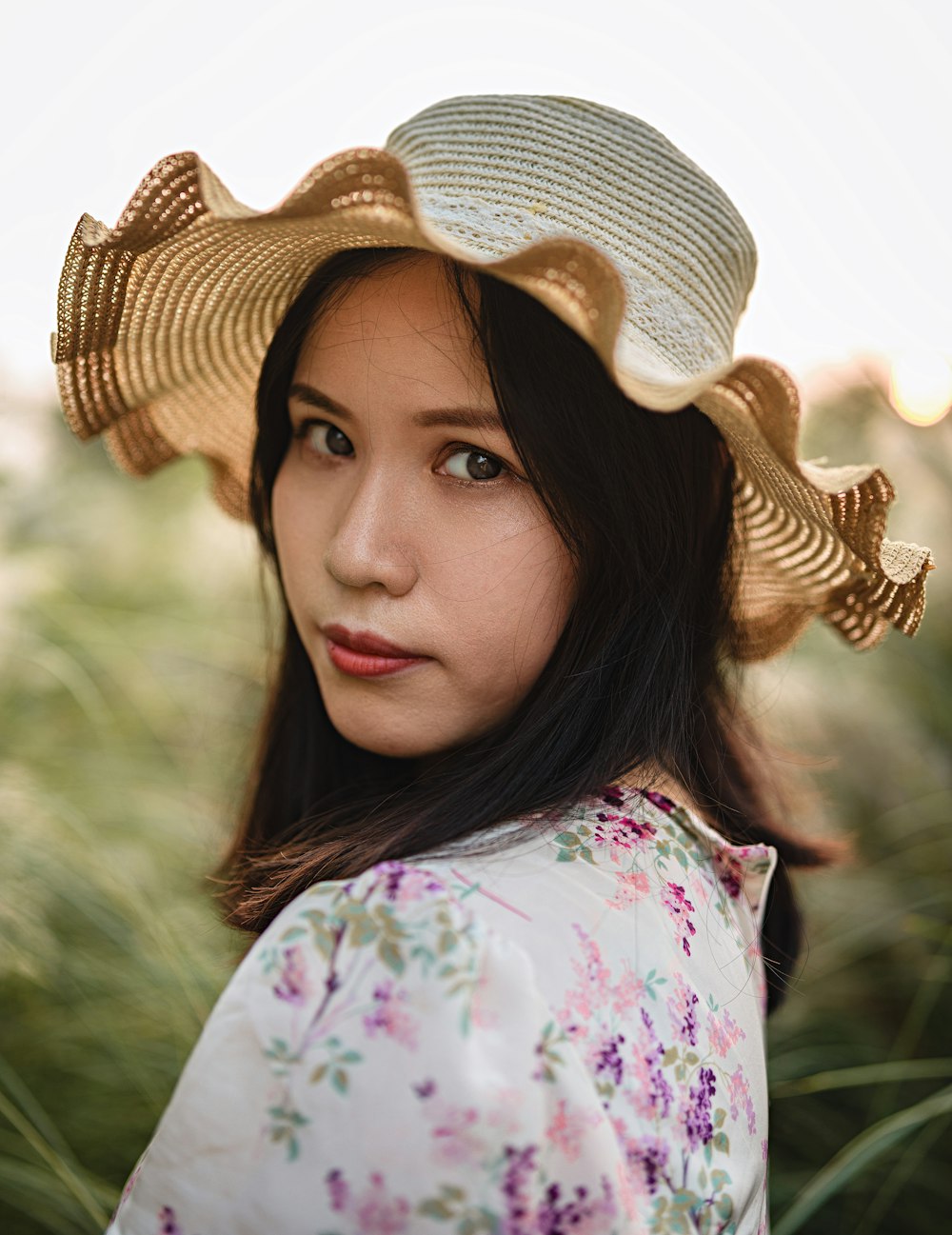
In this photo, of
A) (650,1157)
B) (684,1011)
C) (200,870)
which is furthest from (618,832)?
(200,870)

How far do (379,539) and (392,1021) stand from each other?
1.49 feet

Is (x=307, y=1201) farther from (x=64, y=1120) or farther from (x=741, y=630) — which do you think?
(x=64, y=1120)

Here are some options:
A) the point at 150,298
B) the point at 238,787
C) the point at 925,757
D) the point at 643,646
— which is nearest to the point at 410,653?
the point at 643,646

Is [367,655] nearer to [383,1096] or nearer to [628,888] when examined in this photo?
[628,888]

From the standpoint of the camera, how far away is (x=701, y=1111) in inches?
33.9

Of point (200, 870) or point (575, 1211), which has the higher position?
point (575, 1211)

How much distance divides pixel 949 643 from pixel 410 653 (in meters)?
1.52

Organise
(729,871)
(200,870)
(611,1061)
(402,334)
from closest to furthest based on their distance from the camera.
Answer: (611,1061) → (402,334) → (729,871) → (200,870)

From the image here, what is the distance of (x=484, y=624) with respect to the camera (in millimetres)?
1010

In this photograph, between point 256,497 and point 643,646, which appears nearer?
point 643,646

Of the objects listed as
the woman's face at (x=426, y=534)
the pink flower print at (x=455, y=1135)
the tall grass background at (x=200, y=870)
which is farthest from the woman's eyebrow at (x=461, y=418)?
the tall grass background at (x=200, y=870)

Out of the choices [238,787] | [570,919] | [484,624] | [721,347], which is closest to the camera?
[570,919]

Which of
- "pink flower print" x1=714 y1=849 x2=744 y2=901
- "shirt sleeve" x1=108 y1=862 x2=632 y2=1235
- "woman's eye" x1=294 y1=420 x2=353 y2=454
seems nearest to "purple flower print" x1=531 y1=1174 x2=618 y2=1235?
"shirt sleeve" x1=108 y1=862 x2=632 y2=1235

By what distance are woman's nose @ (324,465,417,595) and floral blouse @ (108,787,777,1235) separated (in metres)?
0.28
